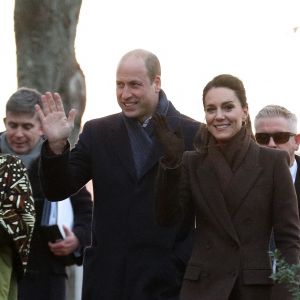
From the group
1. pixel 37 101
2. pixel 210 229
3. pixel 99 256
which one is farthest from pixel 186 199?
pixel 37 101

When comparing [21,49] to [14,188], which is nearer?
[14,188]

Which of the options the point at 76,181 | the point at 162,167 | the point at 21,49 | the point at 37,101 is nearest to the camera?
the point at 162,167

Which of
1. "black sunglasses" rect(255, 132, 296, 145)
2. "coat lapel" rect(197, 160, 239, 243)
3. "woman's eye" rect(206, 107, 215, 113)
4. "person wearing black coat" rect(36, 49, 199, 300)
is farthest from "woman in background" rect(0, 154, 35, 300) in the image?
"black sunglasses" rect(255, 132, 296, 145)

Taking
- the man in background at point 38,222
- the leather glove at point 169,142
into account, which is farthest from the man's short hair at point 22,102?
the leather glove at point 169,142

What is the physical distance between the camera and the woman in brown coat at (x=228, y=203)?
7945mm

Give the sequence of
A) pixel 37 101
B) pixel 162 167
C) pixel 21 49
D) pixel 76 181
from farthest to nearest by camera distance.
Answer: pixel 21 49 < pixel 37 101 < pixel 76 181 < pixel 162 167

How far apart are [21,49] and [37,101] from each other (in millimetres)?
3563

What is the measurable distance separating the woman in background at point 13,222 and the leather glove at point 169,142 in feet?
2.68

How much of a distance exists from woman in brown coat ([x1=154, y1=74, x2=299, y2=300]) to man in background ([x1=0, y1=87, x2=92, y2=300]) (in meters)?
1.38

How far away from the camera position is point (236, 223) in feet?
26.3

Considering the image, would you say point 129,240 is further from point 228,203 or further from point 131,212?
point 228,203

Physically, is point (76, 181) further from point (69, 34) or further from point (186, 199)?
point (69, 34)

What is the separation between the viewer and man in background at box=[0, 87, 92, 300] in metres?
9.27

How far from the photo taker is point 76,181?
8.51 meters
